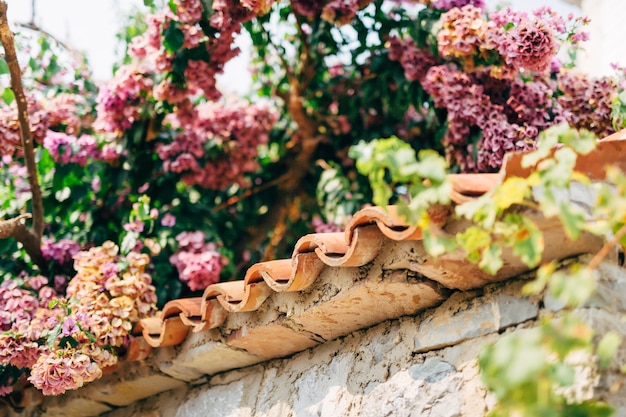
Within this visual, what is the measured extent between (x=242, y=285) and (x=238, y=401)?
46 centimetres

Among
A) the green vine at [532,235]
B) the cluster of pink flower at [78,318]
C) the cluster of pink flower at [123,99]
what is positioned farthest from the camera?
the cluster of pink flower at [123,99]

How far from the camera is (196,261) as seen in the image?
3.21m

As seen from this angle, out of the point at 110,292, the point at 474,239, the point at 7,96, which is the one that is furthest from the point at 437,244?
the point at 7,96

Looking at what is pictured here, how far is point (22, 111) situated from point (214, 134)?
103cm

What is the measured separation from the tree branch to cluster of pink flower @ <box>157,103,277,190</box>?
2.27 feet

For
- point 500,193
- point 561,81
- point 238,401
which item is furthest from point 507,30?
point 238,401

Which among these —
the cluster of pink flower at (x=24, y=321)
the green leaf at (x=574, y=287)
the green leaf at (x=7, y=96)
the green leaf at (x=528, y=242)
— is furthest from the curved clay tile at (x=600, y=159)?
the green leaf at (x=7, y=96)

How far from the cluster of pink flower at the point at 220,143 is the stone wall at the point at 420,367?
4.40ft

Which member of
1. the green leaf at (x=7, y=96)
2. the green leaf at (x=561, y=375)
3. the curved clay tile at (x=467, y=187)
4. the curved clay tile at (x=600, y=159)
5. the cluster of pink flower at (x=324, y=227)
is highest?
the green leaf at (x=7, y=96)

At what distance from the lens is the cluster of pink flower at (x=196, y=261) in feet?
10.5

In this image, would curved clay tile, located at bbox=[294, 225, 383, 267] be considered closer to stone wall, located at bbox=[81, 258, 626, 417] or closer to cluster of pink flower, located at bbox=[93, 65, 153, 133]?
stone wall, located at bbox=[81, 258, 626, 417]

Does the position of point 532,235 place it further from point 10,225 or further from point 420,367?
point 10,225

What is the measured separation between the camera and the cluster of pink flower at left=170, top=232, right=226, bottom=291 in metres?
3.20

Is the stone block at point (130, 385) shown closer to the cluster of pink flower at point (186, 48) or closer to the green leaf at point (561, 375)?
the cluster of pink flower at point (186, 48)
